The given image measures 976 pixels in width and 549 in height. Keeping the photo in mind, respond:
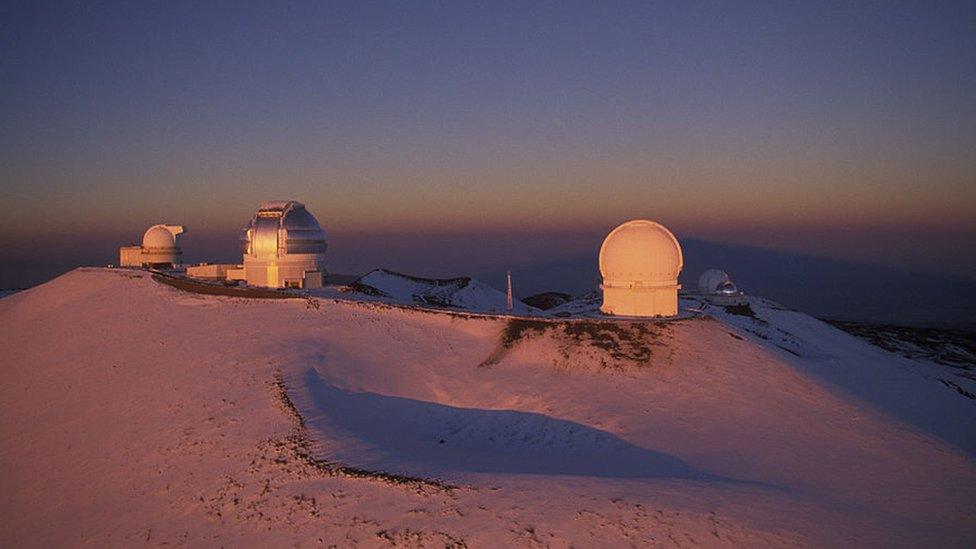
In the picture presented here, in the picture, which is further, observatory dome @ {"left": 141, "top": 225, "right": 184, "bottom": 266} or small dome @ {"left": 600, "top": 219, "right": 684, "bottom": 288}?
observatory dome @ {"left": 141, "top": 225, "right": 184, "bottom": 266}

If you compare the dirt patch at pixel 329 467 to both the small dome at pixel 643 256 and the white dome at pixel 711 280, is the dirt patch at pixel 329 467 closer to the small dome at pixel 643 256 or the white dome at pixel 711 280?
the small dome at pixel 643 256

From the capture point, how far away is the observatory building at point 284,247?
36.2 meters

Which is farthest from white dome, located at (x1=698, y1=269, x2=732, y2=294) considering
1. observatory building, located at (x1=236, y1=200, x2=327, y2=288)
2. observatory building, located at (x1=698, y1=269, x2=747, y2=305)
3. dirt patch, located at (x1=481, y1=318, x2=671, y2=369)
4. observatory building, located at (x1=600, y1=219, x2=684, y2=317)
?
observatory building, located at (x1=236, y1=200, x2=327, y2=288)

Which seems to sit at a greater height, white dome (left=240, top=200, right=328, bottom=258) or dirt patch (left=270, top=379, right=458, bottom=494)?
white dome (left=240, top=200, right=328, bottom=258)

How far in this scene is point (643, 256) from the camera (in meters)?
26.4

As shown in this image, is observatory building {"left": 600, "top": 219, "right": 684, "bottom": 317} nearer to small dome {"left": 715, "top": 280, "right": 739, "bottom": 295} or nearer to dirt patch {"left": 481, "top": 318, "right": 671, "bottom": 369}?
dirt patch {"left": 481, "top": 318, "right": 671, "bottom": 369}

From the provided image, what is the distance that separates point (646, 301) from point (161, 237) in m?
39.3

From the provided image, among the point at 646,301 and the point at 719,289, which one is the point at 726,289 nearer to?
the point at 719,289

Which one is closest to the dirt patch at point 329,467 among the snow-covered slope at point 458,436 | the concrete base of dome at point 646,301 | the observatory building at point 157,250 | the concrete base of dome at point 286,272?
the snow-covered slope at point 458,436

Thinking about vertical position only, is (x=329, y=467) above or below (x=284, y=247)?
below

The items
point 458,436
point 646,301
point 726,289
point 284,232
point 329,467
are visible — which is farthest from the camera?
point 726,289

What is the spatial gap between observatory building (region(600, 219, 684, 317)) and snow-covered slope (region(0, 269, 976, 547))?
7.20 ft

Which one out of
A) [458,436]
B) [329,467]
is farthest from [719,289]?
[329,467]

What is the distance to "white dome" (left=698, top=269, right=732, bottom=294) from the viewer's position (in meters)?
49.1
